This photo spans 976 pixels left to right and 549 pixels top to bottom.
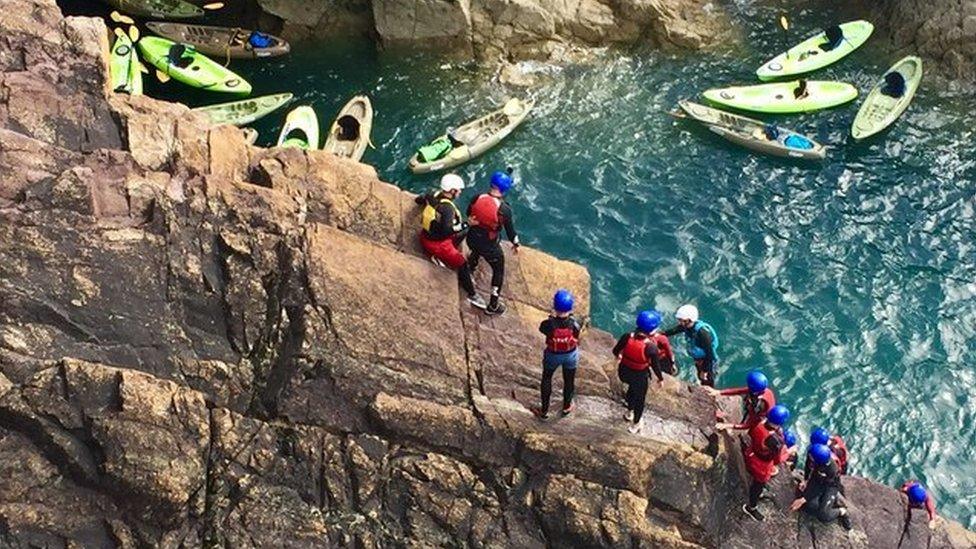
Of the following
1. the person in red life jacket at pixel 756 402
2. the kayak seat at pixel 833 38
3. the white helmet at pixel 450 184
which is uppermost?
the kayak seat at pixel 833 38

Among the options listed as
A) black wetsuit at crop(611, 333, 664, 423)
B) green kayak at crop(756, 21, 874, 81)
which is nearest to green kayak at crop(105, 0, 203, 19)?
green kayak at crop(756, 21, 874, 81)

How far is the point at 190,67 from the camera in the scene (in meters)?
27.9

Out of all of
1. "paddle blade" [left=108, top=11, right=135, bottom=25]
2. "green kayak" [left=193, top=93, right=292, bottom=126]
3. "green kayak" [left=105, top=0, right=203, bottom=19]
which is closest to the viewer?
"green kayak" [left=193, top=93, right=292, bottom=126]

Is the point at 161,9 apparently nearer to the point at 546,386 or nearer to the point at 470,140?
the point at 470,140

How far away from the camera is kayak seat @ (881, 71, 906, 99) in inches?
1067

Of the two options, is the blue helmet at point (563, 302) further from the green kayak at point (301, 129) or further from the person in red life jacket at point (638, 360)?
the green kayak at point (301, 129)

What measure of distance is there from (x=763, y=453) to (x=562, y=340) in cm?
371

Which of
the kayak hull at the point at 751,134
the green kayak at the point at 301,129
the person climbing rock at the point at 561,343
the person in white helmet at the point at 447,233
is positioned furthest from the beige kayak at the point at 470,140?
the person climbing rock at the point at 561,343

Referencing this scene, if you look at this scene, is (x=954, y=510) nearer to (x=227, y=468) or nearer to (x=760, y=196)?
(x=760, y=196)

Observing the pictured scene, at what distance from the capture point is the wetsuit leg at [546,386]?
516 inches

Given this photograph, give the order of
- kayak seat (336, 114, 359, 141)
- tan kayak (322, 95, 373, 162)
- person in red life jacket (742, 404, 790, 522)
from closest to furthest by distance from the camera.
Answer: person in red life jacket (742, 404, 790, 522) → tan kayak (322, 95, 373, 162) → kayak seat (336, 114, 359, 141)

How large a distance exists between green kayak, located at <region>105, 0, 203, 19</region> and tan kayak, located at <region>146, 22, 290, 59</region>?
1.92 feet

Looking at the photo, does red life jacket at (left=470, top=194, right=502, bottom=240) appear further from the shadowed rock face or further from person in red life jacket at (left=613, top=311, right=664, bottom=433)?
person in red life jacket at (left=613, top=311, right=664, bottom=433)

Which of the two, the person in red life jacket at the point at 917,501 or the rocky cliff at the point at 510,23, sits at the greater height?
the rocky cliff at the point at 510,23
